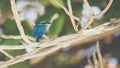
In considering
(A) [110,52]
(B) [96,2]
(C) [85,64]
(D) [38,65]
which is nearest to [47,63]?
(D) [38,65]

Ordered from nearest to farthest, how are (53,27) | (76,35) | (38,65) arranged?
(76,35)
(53,27)
(38,65)

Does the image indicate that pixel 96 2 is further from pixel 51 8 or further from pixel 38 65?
pixel 38 65

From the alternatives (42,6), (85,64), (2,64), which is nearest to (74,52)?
(85,64)

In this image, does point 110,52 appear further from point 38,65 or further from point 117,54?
point 38,65

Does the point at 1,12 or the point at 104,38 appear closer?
the point at 1,12

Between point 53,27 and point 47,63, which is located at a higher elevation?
point 53,27

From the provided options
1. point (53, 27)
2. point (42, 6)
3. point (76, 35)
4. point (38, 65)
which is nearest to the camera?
point (76, 35)
